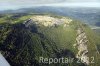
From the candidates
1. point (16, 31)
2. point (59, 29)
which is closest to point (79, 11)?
point (59, 29)

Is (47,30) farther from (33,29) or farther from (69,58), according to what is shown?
(69,58)

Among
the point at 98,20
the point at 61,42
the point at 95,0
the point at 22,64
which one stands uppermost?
the point at 95,0

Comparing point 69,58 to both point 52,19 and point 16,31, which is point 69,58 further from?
point 16,31

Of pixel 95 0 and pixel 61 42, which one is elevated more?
pixel 95 0

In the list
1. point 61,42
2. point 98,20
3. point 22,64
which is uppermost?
point 98,20

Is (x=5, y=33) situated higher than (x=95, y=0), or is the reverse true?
(x=95, y=0)

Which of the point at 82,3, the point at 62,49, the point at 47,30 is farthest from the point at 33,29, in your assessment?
the point at 82,3
